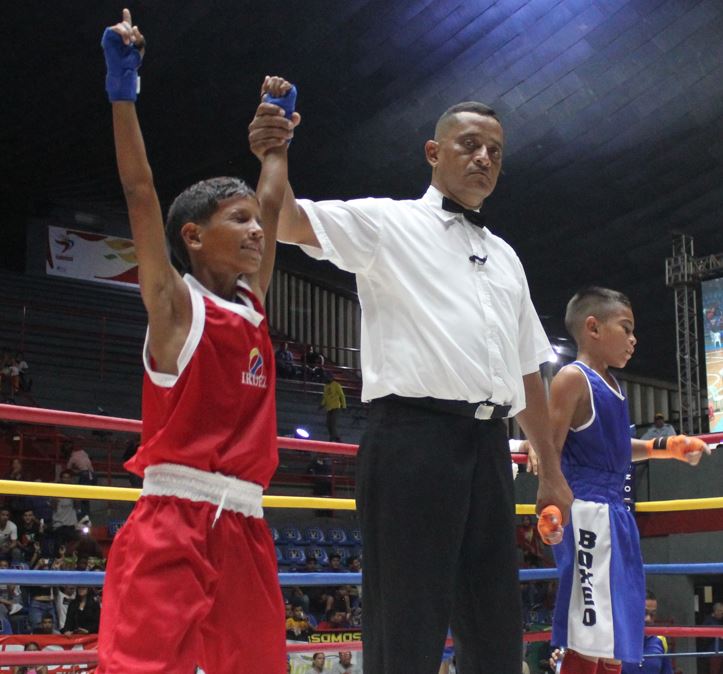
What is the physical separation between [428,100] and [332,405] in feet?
14.5

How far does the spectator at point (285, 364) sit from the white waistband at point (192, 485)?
12822mm

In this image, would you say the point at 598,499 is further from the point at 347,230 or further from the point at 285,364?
the point at 285,364

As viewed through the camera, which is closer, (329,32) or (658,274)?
(329,32)

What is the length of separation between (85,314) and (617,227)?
7.34 meters

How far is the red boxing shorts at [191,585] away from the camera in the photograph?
1.72m

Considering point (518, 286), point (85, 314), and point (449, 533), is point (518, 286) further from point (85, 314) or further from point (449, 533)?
point (85, 314)

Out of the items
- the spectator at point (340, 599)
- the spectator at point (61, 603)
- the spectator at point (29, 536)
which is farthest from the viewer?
the spectator at point (340, 599)

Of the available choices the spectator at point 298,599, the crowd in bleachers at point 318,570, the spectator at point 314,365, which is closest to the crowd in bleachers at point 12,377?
the crowd in bleachers at point 318,570

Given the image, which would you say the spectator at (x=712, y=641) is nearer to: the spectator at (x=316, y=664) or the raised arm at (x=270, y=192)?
the spectator at (x=316, y=664)

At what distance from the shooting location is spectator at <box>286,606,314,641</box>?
7.94 m

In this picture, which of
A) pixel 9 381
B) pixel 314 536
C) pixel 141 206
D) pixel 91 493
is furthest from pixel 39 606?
pixel 141 206

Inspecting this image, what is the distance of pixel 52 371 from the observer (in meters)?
12.5

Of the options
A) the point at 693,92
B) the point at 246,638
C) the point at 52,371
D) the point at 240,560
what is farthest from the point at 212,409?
the point at 52,371

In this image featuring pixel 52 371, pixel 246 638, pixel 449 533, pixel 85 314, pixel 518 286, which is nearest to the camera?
pixel 246 638
